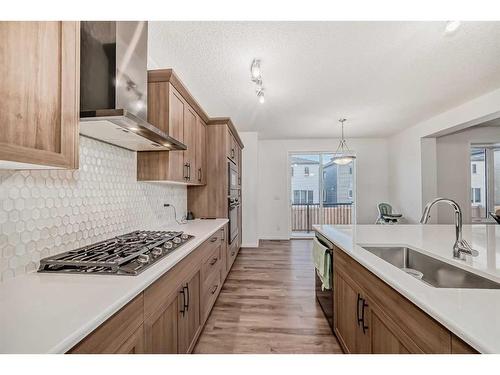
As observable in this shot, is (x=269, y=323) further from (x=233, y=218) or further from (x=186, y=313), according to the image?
(x=233, y=218)

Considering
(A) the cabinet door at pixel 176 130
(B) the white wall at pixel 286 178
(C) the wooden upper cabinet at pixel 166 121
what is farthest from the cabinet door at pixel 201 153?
(B) the white wall at pixel 286 178

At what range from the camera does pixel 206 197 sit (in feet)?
11.5

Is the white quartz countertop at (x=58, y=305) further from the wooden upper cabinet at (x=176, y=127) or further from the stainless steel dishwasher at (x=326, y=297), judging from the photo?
the stainless steel dishwasher at (x=326, y=297)

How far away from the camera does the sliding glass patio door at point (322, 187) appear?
20.9 ft

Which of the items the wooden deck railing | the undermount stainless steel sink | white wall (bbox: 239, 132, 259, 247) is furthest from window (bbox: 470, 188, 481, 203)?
the undermount stainless steel sink

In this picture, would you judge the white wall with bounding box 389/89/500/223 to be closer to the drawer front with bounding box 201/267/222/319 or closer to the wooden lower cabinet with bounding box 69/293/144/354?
the drawer front with bounding box 201/267/222/319

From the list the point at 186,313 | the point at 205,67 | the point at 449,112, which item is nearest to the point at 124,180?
the point at 186,313

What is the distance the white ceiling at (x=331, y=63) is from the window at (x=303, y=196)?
2.75 meters

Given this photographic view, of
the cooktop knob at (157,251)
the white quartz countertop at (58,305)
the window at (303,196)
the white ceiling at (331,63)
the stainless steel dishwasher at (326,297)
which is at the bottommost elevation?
the stainless steel dishwasher at (326,297)

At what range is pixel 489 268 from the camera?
3.70ft

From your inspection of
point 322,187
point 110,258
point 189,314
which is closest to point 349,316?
point 189,314

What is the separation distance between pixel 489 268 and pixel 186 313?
171cm

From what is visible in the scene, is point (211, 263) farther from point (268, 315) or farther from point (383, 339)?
point (383, 339)
